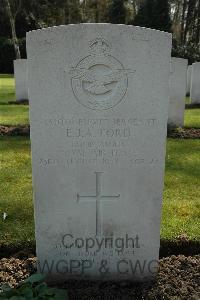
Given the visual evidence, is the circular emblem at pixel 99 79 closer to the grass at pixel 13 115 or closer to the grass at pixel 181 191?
the grass at pixel 181 191

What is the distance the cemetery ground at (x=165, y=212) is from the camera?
11.8 feet

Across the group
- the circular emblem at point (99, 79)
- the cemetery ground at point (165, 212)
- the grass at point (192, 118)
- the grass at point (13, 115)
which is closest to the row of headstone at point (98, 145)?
the circular emblem at point (99, 79)

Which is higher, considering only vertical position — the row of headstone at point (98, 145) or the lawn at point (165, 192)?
the row of headstone at point (98, 145)

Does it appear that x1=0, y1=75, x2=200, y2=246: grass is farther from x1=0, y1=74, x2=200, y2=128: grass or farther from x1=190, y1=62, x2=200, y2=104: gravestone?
x1=190, y1=62, x2=200, y2=104: gravestone

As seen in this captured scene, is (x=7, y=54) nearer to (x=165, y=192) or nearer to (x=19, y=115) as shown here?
(x=19, y=115)

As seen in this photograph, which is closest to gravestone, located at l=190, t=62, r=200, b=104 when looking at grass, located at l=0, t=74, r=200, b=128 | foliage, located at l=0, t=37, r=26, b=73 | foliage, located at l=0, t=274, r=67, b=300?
→ grass, located at l=0, t=74, r=200, b=128

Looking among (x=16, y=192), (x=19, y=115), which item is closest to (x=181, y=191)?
(x=16, y=192)

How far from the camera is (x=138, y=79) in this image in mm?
3029

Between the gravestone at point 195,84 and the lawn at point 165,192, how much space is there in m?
5.20

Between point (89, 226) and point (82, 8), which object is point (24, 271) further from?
point (82, 8)

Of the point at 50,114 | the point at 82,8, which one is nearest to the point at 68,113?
the point at 50,114

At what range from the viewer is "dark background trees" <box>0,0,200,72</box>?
99.1 ft

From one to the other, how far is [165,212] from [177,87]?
4.38 metres

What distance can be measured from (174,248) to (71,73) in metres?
2.06
